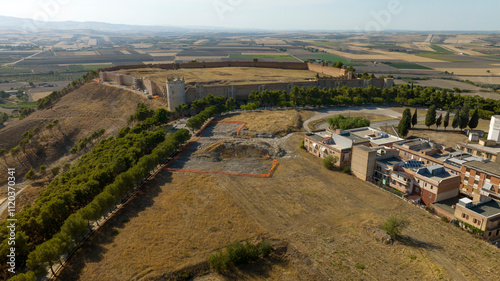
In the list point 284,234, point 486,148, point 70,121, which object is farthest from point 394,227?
point 70,121

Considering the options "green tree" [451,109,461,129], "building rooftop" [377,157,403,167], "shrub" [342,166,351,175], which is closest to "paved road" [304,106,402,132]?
"green tree" [451,109,461,129]

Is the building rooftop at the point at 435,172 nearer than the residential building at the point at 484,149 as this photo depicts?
Yes

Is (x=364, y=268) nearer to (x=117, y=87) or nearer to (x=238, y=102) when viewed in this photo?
(x=238, y=102)

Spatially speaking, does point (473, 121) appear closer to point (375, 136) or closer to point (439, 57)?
point (375, 136)

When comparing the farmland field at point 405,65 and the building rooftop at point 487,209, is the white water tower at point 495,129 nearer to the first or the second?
the building rooftop at point 487,209

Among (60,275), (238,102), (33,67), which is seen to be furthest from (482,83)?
(33,67)

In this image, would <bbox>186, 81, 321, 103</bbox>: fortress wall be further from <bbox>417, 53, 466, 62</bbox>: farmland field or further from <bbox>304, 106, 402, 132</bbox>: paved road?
<bbox>417, 53, 466, 62</bbox>: farmland field

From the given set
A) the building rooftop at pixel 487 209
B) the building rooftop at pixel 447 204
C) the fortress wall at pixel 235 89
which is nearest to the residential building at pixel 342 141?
the building rooftop at pixel 447 204
